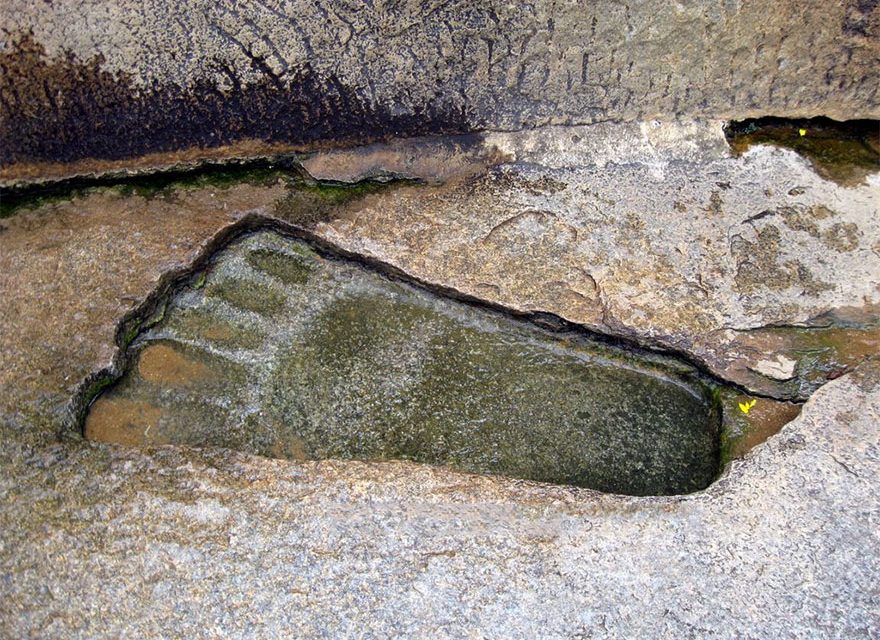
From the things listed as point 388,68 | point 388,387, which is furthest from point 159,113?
point 388,387

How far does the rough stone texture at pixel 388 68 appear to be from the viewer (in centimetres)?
144

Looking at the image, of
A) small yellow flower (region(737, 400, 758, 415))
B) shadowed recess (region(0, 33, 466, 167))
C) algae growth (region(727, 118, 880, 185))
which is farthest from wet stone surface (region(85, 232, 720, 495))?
algae growth (region(727, 118, 880, 185))

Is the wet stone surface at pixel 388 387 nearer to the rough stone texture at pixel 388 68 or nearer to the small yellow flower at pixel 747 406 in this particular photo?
the small yellow flower at pixel 747 406

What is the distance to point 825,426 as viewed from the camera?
1279 millimetres

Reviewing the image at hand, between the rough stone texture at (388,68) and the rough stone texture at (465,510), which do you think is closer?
the rough stone texture at (465,510)

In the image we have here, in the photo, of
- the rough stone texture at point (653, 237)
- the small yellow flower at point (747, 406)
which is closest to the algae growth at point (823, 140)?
the rough stone texture at point (653, 237)

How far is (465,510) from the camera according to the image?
1.25 metres

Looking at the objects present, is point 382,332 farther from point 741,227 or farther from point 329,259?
point 741,227

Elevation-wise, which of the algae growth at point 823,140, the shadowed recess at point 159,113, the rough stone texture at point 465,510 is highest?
the shadowed recess at point 159,113

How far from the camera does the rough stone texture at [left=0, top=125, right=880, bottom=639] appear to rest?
46.0 inches

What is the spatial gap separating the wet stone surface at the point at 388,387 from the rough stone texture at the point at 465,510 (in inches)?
3.2

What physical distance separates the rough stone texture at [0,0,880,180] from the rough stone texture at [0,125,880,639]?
7.7 inches

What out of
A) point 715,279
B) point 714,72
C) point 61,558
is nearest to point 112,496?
point 61,558

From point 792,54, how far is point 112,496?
53.0 inches
